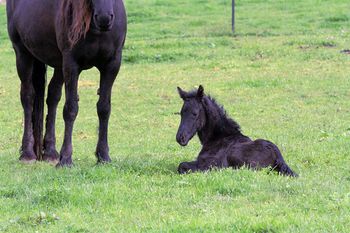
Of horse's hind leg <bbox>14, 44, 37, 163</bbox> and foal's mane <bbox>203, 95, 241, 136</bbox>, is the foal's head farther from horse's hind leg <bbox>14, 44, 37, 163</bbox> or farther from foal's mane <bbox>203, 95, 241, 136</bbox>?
horse's hind leg <bbox>14, 44, 37, 163</bbox>

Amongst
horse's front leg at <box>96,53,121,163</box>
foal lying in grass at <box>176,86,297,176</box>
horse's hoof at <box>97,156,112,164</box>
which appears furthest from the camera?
horse's hoof at <box>97,156,112,164</box>

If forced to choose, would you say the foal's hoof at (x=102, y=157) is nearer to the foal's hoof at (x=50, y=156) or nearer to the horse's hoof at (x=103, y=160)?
the horse's hoof at (x=103, y=160)

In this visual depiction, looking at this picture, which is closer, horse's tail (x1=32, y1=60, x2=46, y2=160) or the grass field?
the grass field

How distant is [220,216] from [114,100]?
10.9 metres

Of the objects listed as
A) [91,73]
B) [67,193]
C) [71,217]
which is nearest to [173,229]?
[71,217]

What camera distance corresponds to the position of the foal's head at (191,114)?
877 cm

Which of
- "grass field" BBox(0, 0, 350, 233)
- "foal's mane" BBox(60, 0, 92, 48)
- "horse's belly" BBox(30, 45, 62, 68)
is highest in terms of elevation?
"foal's mane" BBox(60, 0, 92, 48)

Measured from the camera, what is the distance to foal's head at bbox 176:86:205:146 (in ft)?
28.8

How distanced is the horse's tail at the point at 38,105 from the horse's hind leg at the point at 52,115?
96 mm

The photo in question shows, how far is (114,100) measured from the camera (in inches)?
667

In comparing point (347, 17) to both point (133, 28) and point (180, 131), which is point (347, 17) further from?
point (180, 131)

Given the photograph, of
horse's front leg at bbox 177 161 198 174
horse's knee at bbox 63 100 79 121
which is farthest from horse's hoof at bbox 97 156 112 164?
horse's front leg at bbox 177 161 198 174

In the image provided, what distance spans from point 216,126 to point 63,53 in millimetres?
1990

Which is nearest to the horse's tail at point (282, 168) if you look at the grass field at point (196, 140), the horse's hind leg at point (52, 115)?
the grass field at point (196, 140)
